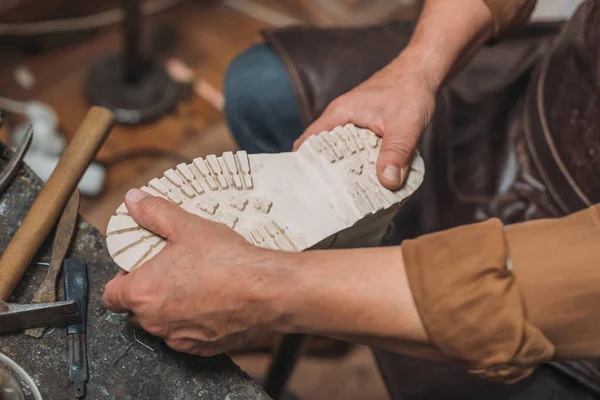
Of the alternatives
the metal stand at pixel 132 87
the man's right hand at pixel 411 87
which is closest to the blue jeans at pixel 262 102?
the man's right hand at pixel 411 87

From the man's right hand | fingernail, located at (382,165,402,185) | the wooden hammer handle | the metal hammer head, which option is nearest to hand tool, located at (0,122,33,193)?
the wooden hammer handle

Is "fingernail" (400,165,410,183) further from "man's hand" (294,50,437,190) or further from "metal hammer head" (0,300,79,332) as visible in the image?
"metal hammer head" (0,300,79,332)

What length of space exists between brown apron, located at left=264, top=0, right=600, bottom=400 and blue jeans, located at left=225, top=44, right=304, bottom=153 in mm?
43

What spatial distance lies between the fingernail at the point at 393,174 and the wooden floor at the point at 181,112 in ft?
2.44

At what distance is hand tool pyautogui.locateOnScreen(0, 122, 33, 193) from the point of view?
72 centimetres

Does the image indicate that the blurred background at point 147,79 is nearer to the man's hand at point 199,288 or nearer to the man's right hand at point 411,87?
the man's right hand at point 411,87

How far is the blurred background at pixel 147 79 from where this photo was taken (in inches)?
53.6

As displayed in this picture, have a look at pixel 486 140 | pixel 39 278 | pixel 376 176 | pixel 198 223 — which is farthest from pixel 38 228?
pixel 486 140

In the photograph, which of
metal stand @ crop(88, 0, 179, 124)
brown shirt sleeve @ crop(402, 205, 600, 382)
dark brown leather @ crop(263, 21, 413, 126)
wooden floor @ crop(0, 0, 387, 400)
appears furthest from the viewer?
metal stand @ crop(88, 0, 179, 124)

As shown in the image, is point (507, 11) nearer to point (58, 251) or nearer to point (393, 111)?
point (393, 111)

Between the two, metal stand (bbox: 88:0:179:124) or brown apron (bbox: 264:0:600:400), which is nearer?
brown apron (bbox: 264:0:600:400)

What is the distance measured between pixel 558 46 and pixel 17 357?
802 mm

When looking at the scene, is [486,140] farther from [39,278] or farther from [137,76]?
[137,76]

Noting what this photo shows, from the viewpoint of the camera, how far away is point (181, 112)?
167 cm
